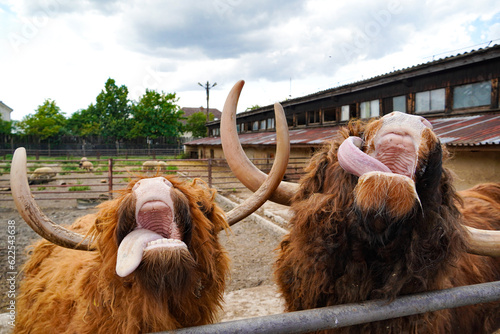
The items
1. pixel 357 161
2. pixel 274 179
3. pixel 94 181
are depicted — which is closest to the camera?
pixel 357 161

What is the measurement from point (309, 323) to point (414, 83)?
12.1 metres

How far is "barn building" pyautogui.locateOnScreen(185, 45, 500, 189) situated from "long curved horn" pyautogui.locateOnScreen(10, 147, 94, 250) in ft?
16.0

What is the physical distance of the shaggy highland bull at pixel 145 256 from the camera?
119cm

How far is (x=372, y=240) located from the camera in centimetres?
130

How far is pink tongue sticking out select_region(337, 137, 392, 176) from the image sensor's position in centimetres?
120

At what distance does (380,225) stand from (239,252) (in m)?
4.62

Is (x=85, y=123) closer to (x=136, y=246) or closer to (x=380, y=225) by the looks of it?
(x=136, y=246)

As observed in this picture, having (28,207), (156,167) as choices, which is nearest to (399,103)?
(156,167)

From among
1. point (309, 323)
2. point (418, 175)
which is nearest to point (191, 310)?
point (309, 323)

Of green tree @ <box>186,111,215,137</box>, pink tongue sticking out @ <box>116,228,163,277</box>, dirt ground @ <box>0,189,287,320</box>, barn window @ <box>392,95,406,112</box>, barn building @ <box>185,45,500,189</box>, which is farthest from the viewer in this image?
green tree @ <box>186,111,215,137</box>

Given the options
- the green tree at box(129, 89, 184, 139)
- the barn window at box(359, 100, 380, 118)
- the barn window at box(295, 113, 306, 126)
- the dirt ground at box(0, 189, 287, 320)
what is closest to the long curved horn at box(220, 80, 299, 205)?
the dirt ground at box(0, 189, 287, 320)

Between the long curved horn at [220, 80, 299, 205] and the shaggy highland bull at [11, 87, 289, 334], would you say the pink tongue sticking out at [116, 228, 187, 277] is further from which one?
the long curved horn at [220, 80, 299, 205]

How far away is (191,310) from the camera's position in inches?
55.7

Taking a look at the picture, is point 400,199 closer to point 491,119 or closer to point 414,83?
point 491,119
